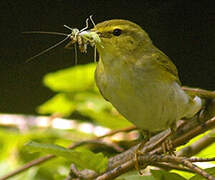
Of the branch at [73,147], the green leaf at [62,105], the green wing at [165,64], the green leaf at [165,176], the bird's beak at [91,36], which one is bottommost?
the branch at [73,147]

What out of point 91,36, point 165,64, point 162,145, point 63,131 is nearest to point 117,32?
point 91,36

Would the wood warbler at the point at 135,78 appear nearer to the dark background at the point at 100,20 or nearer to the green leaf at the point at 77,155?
the dark background at the point at 100,20

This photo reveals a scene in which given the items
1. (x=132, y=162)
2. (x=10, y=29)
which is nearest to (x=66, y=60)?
(x=10, y=29)

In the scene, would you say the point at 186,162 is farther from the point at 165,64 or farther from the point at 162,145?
the point at 165,64

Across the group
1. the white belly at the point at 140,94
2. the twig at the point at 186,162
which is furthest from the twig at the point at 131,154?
the white belly at the point at 140,94

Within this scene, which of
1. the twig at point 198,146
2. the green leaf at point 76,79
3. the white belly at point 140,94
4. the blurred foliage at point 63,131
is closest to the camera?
the twig at point 198,146

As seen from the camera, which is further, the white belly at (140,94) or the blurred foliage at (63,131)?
the blurred foliage at (63,131)

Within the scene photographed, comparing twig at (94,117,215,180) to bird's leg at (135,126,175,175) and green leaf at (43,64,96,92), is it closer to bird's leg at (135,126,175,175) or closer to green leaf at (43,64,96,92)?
bird's leg at (135,126,175,175)
